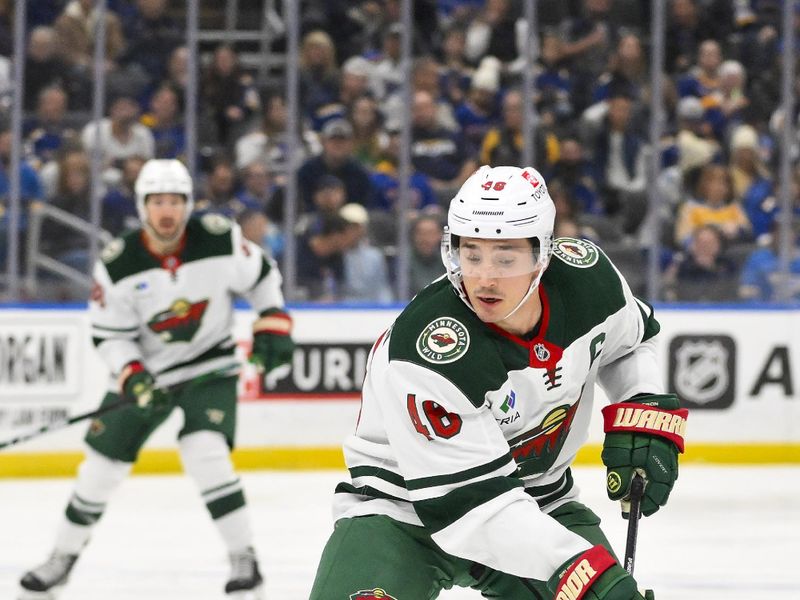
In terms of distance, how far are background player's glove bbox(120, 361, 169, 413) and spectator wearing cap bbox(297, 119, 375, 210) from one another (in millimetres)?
2685

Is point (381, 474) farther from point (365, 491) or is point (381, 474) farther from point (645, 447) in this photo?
point (645, 447)

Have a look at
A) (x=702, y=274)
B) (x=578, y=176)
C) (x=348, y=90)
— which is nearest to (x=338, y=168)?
(x=348, y=90)

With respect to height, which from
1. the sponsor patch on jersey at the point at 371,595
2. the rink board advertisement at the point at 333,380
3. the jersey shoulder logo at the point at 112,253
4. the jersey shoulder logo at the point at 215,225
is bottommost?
the rink board advertisement at the point at 333,380

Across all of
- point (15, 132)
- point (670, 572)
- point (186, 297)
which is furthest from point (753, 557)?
point (15, 132)

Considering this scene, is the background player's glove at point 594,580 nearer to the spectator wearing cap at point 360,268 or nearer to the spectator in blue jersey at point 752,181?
the spectator wearing cap at point 360,268

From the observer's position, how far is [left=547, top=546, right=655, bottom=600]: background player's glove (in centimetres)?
218

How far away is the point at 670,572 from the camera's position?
15.9 ft

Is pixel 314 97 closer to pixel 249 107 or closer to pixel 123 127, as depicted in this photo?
pixel 249 107

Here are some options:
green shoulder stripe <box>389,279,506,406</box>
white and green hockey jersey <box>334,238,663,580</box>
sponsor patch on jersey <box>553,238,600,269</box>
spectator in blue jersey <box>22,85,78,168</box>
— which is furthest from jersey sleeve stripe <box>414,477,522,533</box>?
spectator in blue jersey <box>22,85,78,168</box>

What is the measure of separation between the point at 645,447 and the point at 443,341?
45 centimetres

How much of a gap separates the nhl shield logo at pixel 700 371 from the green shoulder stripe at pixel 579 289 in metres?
4.59

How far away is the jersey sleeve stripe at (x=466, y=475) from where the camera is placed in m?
2.29

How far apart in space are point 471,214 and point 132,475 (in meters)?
4.81

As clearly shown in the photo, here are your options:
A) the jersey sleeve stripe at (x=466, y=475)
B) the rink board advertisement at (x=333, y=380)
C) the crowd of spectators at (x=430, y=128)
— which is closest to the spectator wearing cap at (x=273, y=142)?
the crowd of spectators at (x=430, y=128)
